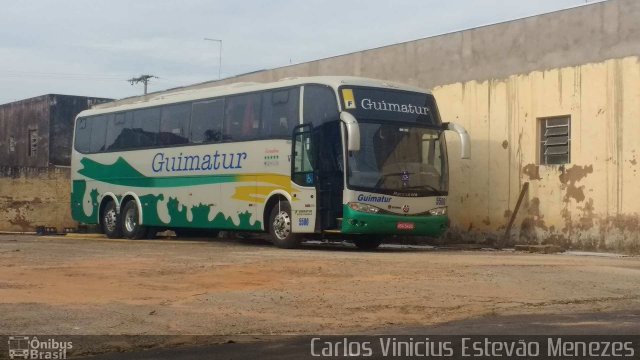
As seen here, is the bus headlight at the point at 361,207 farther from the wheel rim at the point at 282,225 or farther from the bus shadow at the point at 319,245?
the bus shadow at the point at 319,245

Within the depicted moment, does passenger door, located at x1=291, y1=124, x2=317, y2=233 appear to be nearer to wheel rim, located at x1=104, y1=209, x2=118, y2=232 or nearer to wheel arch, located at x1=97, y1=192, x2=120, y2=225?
wheel arch, located at x1=97, y1=192, x2=120, y2=225

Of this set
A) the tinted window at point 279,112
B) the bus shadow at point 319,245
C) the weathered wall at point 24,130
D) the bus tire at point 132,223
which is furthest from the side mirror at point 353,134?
the weathered wall at point 24,130

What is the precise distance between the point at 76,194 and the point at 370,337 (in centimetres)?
2081

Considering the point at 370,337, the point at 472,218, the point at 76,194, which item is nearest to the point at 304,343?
the point at 370,337

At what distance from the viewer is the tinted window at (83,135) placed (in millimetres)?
26688

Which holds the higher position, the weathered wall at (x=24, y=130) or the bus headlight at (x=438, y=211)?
the weathered wall at (x=24, y=130)

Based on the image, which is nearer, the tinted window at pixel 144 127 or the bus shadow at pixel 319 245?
the bus shadow at pixel 319 245

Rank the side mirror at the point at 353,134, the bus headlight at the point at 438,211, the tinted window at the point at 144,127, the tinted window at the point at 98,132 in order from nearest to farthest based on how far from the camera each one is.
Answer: the side mirror at the point at 353,134
the bus headlight at the point at 438,211
the tinted window at the point at 144,127
the tinted window at the point at 98,132

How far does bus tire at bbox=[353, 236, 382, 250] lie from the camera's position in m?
20.5

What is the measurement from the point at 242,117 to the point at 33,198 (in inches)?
578

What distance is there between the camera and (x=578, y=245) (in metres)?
19.7

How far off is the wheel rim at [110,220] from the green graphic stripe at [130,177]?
2.82 feet

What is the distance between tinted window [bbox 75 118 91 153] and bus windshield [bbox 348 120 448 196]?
11471 mm

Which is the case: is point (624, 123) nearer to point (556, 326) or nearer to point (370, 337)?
point (556, 326)
